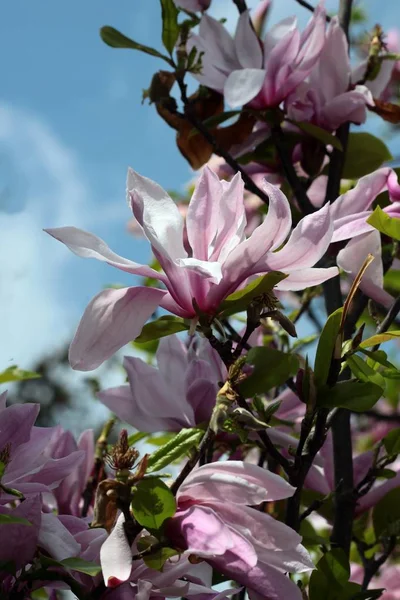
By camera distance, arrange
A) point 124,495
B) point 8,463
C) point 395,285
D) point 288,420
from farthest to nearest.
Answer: point 395,285, point 288,420, point 8,463, point 124,495

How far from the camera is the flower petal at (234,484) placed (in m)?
0.71

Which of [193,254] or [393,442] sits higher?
[193,254]

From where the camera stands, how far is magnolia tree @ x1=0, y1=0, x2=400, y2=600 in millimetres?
726

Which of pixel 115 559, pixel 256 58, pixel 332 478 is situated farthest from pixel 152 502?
pixel 256 58

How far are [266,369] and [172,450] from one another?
10.2 inches

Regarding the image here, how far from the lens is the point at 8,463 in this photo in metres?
0.84

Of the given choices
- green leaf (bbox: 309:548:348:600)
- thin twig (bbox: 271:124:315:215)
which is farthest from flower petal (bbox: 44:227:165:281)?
thin twig (bbox: 271:124:315:215)

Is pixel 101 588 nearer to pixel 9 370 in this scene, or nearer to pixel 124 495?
pixel 124 495

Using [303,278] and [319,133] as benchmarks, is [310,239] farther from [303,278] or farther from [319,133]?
[319,133]

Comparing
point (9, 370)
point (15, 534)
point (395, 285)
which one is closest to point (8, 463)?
point (15, 534)

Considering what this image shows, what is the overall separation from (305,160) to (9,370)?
573 millimetres

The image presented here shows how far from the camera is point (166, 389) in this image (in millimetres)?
1146

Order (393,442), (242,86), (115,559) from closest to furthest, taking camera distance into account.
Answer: (115,559)
(393,442)
(242,86)

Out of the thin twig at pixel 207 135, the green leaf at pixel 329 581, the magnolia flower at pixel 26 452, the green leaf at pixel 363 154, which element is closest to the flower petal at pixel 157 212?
the magnolia flower at pixel 26 452
